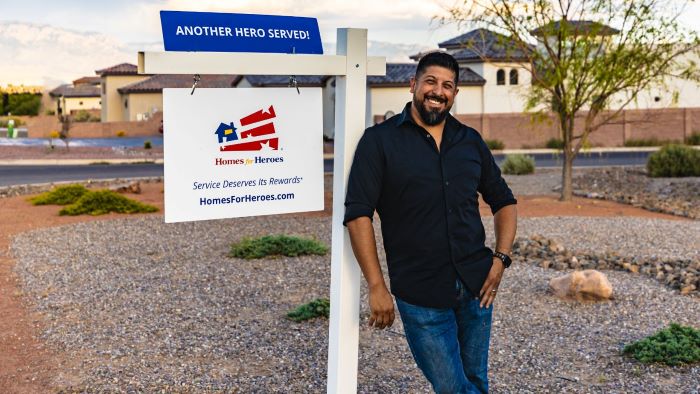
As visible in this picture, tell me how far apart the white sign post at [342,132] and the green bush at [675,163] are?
22456 millimetres

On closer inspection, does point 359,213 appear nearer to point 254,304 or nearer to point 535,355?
point 535,355

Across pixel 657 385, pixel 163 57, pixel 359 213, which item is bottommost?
Result: pixel 657 385

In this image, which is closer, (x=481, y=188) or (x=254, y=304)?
(x=481, y=188)

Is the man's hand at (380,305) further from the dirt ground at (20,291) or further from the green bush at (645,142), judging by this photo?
the green bush at (645,142)

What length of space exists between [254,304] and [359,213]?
17.1 ft

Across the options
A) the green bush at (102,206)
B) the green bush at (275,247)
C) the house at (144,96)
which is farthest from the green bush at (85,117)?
the green bush at (275,247)

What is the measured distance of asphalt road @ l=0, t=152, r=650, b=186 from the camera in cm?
2830

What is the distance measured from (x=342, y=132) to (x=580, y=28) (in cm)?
1736

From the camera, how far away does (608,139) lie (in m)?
49.3

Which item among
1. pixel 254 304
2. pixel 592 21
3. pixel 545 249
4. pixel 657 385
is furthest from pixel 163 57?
pixel 592 21

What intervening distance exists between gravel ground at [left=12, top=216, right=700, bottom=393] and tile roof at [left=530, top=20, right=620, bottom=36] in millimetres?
7164

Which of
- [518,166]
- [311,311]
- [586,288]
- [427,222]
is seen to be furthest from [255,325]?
[518,166]

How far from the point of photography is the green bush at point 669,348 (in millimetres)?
7399

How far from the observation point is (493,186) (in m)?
5.10
